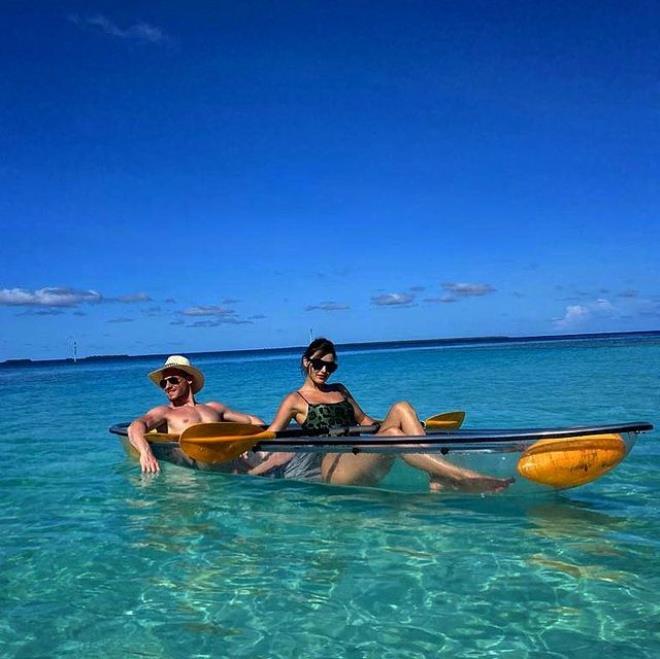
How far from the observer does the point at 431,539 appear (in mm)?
5555

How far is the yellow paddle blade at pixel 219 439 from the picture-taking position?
7.34 metres

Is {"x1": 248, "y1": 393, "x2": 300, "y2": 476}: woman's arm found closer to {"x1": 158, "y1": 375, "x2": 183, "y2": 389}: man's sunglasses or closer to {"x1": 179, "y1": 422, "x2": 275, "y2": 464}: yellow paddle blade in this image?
{"x1": 179, "y1": 422, "x2": 275, "y2": 464}: yellow paddle blade

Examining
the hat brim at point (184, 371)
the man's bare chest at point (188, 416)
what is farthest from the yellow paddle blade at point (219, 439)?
the hat brim at point (184, 371)

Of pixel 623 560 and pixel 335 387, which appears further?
pixel 335 387

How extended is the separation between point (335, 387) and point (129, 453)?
3.09 m

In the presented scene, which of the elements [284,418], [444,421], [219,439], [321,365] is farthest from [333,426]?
[444,421]

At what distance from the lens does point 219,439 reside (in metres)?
7.37

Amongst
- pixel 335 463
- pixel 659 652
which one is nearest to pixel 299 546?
pixel 335 463

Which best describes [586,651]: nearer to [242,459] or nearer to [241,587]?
[241,587]

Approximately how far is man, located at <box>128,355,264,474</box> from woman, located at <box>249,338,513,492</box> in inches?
37.3

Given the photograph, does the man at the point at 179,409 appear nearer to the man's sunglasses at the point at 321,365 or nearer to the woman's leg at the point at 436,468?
the man's sunglasses at the point at 321,365

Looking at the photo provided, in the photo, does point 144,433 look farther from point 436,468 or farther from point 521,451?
point 521,451

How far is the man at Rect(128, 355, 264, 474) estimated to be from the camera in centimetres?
832

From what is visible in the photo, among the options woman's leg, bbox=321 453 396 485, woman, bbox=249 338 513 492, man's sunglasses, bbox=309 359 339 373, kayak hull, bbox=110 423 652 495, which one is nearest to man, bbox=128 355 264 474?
woman, bbox=249 338 513 492
